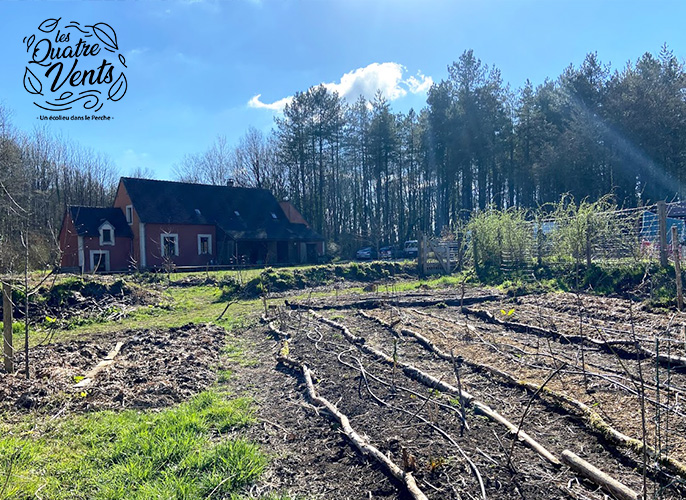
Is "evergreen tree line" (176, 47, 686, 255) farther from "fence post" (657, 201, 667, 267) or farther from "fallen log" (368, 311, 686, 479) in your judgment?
"fallen log" (368, 311, 686, 479)

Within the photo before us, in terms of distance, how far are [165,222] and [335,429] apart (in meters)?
28.3

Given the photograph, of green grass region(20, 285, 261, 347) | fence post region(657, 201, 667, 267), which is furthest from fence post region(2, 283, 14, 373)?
fence post region(657, 201, 667, 267)

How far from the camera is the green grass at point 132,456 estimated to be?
3014 mm

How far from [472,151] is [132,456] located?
1402 inches

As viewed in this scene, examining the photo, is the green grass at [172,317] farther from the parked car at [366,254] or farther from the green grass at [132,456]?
the parked car at [366,254]

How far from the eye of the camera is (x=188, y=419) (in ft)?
13.6

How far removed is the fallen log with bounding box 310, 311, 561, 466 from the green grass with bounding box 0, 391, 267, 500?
1937 millimetres

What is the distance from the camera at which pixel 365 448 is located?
3371 millimetres

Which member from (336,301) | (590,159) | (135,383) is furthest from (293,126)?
(135,383)

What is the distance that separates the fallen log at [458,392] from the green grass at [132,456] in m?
1.94

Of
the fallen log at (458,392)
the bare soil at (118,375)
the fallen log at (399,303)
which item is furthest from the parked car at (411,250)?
the fallen log at (458,392)

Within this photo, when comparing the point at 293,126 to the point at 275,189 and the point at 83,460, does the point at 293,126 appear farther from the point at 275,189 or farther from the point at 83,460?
the point at 83,460

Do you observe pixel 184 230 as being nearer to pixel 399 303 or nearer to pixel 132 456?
pixel 399 303

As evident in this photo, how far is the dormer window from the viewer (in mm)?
28297
